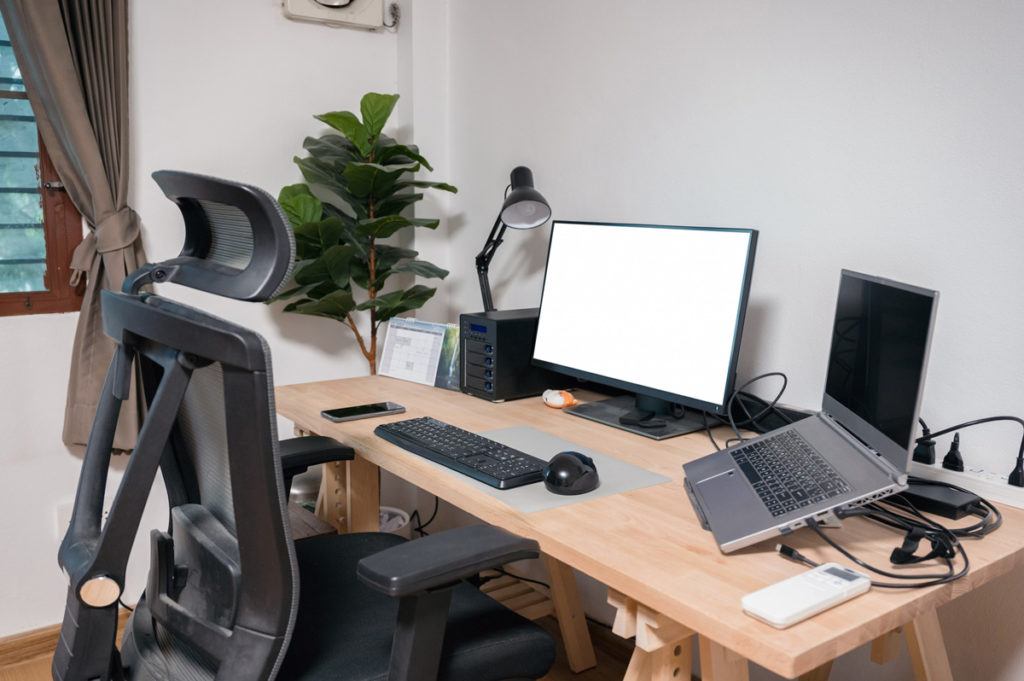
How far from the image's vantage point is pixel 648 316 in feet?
5.92

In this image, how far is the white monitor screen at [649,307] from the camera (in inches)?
64.7

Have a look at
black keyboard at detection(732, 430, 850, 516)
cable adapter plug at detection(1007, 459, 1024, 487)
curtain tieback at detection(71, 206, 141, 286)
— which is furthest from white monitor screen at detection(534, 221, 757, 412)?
curtain tieback at detection(71, 206, 141, 286)

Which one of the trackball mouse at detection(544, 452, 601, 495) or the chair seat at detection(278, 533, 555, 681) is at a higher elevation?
the trackball mouse at detection(544, 452, 601, 495)

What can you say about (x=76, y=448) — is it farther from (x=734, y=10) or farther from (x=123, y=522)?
(x=734, y=10)

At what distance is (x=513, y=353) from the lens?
2.10 m

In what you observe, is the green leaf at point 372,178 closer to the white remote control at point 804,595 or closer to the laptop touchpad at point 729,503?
the laptop touchpad at point 729,503

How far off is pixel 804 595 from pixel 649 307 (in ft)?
2.93

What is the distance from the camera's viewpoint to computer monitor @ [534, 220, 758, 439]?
1.65 m

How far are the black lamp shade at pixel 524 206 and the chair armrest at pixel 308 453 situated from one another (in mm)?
760

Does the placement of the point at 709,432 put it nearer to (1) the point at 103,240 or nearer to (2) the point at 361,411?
(2) the point at 361,411

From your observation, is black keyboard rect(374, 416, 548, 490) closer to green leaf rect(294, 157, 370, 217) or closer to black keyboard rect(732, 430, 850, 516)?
black keyboard rect(732, 430, 850, 516)

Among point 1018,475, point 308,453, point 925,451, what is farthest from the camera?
point 308,453

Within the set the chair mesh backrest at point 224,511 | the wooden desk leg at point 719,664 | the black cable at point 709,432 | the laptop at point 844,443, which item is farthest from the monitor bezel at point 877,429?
the chair mesh backrest at point 224,511

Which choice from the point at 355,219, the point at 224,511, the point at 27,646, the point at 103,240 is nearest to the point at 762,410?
the point at 224,511
